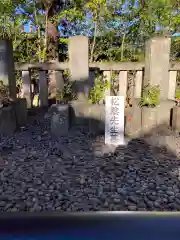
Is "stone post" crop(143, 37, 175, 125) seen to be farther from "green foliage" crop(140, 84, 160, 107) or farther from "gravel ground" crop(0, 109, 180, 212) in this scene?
"gravel ground" crop(0, 109, 180, 212)

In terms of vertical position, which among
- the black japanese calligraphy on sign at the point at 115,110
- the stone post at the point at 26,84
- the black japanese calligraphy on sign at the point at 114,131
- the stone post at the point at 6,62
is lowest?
the black japanese calligraphy on sign at the point at 114,131

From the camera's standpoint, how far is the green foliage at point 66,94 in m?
3.10

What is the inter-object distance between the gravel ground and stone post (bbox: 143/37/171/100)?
27.8 inches

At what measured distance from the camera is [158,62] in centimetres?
310

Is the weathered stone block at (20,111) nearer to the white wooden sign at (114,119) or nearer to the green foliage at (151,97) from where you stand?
the white wooden sign at (114,119)

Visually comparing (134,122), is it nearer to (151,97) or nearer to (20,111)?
(151,97)

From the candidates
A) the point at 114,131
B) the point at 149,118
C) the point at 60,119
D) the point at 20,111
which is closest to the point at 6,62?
the point at 20,111

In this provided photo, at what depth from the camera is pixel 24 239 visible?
462mm

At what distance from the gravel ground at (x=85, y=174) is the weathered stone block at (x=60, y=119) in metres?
0.11

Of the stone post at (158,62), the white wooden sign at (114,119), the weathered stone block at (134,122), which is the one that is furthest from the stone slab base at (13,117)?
the stone post at (158,62)

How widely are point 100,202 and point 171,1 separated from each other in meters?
4.61

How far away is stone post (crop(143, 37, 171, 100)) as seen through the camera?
304 cm

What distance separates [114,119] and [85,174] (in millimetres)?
753

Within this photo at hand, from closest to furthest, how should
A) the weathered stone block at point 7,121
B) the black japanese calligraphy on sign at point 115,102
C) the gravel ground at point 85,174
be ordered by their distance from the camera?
the gravel ground at point 85,174 < the black japanese calligraphy on sign at point 115,102 < the weathered stone block at point 7,121
